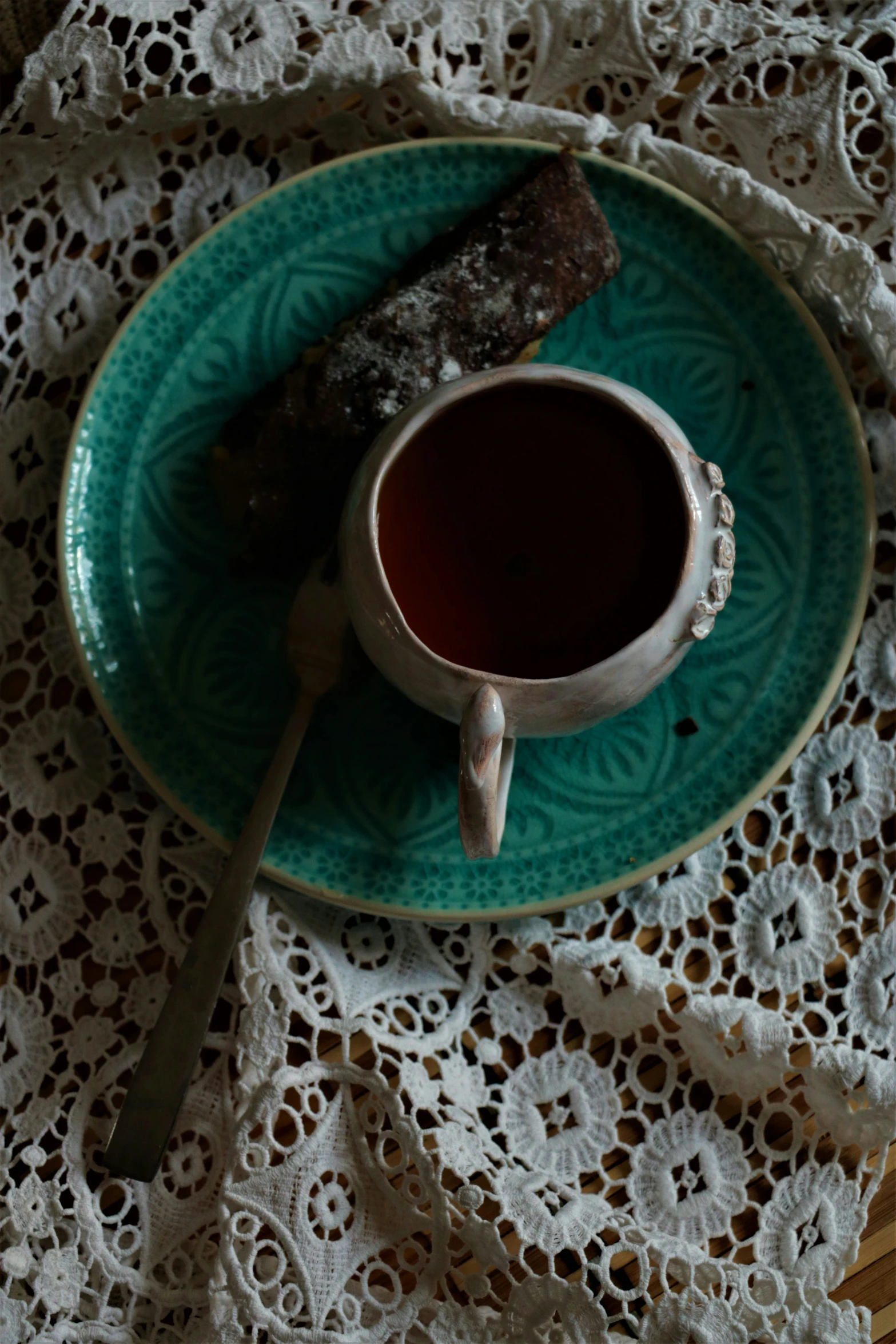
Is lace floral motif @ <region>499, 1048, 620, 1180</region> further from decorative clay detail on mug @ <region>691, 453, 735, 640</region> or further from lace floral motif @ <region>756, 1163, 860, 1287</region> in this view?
decorative clay detail on mug @ <region>691, 453, 735, 640</region>

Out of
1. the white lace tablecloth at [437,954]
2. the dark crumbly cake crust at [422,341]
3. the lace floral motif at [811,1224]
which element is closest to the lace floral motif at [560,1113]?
the white lace tablecloth at [437,954]

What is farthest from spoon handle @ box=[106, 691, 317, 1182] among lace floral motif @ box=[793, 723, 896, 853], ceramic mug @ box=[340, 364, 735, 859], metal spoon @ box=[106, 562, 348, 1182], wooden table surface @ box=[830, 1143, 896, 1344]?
wooden table surface @ box=[830, 1143, 896, 1344]

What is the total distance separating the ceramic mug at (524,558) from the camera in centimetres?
105

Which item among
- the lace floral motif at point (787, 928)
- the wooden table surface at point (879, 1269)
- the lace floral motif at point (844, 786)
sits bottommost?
the wooden table surface at point (879, 1269)

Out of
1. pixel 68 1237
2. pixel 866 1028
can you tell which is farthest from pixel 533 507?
pixel 68 1237

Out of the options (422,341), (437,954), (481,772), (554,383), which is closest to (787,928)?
(437,954)

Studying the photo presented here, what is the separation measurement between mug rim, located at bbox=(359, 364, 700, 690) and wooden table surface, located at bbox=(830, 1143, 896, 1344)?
69 centimetres

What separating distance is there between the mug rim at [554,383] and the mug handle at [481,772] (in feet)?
0.16

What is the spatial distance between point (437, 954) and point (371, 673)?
33cm

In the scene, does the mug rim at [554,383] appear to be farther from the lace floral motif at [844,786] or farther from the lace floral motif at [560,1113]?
the lace floral motif at [560,1113]

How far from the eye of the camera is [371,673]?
1298 mm

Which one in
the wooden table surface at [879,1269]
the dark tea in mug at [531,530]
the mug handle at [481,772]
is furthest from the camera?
the wooden table surface at [879,1269]

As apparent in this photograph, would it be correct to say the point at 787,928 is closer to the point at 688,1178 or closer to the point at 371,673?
the point at 688,1178

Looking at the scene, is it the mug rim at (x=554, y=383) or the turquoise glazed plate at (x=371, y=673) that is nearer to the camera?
the mug rim at (x=554, y=383)
